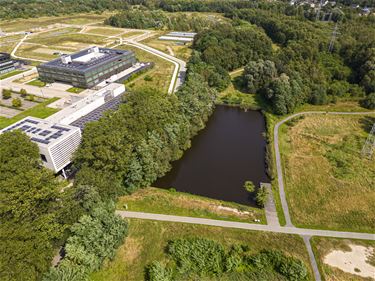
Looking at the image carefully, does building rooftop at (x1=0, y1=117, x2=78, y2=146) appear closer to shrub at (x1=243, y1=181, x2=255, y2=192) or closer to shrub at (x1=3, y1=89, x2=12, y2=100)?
shrub at (x1=3, y1=89, x2=12, y2=100)

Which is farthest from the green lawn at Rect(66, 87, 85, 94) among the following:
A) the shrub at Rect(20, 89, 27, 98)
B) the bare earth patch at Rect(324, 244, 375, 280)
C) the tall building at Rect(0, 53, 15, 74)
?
the bare earth patch at Rect(324, 244, 375, 280)

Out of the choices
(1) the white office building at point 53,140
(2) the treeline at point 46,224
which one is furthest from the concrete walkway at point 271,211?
(1) the white office building at point 53,140

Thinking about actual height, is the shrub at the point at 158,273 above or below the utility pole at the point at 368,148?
below

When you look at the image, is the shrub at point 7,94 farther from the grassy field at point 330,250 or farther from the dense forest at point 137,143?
the grassy field at point 330,250

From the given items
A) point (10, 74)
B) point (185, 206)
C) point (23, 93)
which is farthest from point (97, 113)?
point (10, 74)

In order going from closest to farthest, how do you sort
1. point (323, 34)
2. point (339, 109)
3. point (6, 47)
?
point (339, 109) → point (323, 34) → point (6, 47)

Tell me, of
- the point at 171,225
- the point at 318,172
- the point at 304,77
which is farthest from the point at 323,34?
the point at 171,225

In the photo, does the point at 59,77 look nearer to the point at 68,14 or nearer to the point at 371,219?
the point at 371,219
